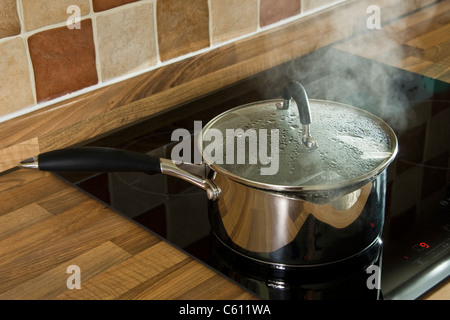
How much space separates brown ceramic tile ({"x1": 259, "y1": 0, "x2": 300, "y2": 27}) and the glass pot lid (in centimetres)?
43

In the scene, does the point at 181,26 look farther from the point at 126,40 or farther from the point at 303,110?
the point at 303,110

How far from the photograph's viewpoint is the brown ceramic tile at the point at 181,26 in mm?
1191

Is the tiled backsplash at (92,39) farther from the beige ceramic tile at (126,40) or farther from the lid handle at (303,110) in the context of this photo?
the lid handle at (303,110)

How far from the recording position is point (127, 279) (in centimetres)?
81

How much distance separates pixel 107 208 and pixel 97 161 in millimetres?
117

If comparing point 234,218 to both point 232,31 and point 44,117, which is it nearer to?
point 44,117

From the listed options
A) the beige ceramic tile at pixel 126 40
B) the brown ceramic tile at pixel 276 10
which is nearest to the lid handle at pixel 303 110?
the beige ceramic tile at pixel 126 40

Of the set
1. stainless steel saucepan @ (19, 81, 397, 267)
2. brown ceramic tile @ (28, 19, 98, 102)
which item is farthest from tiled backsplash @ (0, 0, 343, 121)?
stainless steel saucepan @ (19, 81, 397, 267)

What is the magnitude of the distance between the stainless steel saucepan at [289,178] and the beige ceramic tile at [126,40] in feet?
0.97

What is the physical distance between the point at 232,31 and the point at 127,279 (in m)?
0.68

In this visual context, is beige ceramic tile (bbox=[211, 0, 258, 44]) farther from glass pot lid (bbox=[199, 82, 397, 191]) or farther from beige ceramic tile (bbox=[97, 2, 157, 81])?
glass pot lid (bbox=[199, 82, 397, 191])

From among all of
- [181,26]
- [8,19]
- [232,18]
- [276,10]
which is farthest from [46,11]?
[276,10]
